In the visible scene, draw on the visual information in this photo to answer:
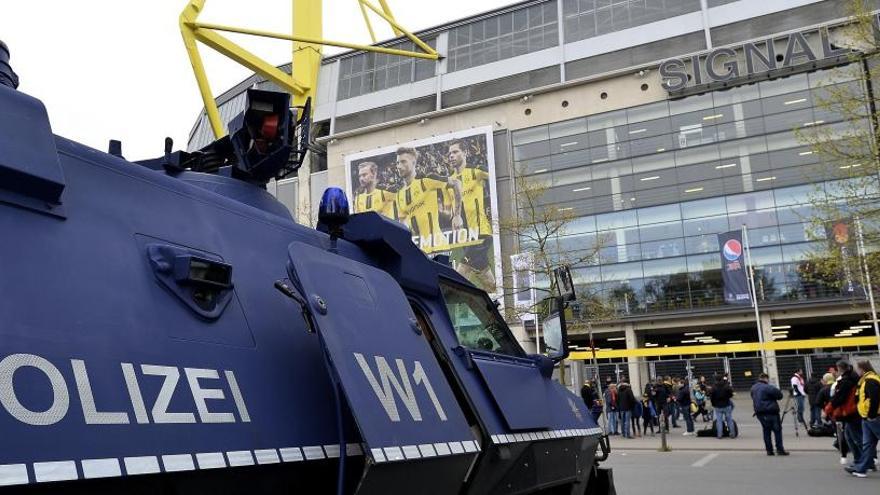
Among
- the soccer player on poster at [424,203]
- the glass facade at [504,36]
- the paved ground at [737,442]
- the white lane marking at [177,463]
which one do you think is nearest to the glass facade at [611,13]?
the glass facade at [504,36]

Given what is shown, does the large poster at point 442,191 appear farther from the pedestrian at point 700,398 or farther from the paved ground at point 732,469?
the paved ground at point 732,469

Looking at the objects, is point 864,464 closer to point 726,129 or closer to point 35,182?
point 35,182

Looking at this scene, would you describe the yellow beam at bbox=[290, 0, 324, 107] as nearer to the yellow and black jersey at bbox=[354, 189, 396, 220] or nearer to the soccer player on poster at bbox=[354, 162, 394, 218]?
the yellow and black jersey at bbox=[354, 189, 396, 220]

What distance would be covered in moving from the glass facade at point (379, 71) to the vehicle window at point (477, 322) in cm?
4348

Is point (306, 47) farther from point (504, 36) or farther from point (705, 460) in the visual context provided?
point (504, 36)

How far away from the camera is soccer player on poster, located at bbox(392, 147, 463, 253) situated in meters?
43.5

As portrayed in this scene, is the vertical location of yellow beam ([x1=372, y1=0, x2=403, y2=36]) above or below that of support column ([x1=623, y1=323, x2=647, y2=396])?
above

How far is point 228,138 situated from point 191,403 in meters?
2.21

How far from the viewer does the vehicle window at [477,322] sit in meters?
4.27

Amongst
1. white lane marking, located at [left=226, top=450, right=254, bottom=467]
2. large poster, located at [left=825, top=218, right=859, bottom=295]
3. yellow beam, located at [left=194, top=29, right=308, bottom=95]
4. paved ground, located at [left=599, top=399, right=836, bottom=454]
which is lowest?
paved ground, located at [left=599, top=399, right=836, bottom=454]

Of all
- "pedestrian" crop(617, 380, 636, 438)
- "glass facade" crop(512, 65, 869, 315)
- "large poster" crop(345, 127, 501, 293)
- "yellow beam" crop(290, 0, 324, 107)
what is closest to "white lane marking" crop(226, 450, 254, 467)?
"yellow beam" crop(290, 0, 324, 107)

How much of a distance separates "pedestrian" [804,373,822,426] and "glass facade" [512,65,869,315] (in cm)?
1450

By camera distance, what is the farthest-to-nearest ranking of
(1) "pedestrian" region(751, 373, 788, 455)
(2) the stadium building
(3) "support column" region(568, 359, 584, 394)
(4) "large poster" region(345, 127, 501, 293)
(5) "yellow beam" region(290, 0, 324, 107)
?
(4) "large poster" region(345, 127, 501, 293) < (2) the stadium building < (3) "support column" region(568, 359, 584, 394) < (5) "yellow beam" region(290, 0, 324, 107) < (1) "pedestrian" region(751, 373, 788, 455)

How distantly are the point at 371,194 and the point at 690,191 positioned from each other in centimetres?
1998
